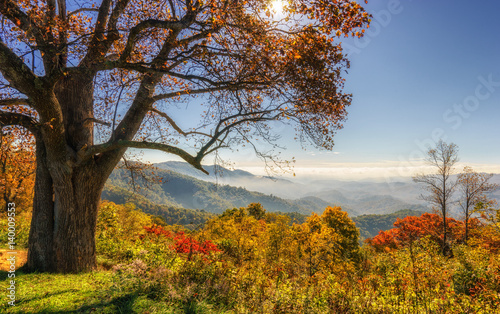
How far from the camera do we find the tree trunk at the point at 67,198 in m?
4.92

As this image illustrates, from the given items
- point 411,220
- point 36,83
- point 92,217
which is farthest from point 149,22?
point 411,220

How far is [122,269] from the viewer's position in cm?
444

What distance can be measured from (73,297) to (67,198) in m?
2.36

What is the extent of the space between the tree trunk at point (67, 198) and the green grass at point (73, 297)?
1.80ft

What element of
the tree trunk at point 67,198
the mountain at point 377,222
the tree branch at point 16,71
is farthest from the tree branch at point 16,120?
the mountain at point 377,222

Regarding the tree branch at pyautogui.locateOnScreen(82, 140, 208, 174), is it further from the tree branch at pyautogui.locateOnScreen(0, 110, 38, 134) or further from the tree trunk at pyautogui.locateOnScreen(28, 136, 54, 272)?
the tree trunk at pyautogui.locateOnScreen(28, 136, 54, 272)

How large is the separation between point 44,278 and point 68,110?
3942mm

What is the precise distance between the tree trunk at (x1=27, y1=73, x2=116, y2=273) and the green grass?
1.80ft

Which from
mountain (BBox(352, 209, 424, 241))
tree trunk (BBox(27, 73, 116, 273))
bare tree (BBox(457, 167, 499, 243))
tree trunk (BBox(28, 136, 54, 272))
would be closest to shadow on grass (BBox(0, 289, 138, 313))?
tree trunk (BBox(27, 73, 116, 273))

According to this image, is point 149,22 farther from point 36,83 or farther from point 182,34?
point 36,83

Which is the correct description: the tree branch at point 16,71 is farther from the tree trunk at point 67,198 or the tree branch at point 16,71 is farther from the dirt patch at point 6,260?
the dirt patch at point 6,260

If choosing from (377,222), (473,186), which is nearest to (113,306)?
(473,186)

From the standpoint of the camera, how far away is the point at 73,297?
3.68m

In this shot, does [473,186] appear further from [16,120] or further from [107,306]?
[16,120]
